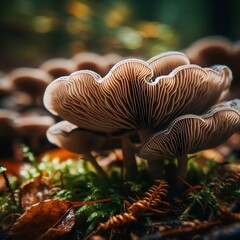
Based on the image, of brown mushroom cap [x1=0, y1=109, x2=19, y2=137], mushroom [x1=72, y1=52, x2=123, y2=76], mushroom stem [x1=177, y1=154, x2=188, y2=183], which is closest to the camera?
mushroom stem [x1=177, y1=154, x2=188, y2=183]

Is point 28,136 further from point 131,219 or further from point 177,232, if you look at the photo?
point 177,232

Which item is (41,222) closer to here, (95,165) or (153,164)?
(95,165)

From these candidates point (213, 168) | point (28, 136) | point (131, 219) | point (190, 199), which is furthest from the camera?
point (28, 136)

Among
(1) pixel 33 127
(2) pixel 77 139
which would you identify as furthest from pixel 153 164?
(1) pixel 33 127

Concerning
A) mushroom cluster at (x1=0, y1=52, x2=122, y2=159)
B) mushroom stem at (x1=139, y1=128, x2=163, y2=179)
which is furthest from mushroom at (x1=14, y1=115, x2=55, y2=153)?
mushroom stem at (x1=139, y1=128, x2=163, y2=179)

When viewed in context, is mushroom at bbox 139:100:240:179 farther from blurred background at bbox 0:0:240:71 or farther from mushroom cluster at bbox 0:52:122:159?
blurred background at bbox 0:0:240:71

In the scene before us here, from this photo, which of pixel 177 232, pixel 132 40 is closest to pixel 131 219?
pixel 177 232
